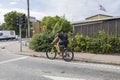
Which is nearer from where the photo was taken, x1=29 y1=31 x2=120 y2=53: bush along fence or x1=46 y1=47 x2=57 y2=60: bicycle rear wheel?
x1=46 y1=47 x2=57 y2=60: bicycle rear wheel

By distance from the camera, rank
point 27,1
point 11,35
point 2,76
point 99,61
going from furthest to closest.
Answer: point 11,35, point 27,1, point 99,61, point 2,76

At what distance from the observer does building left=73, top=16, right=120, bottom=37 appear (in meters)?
16.6

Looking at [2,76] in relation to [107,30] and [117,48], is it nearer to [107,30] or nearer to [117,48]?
[117,48]

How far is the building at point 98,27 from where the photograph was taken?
16.6 metres

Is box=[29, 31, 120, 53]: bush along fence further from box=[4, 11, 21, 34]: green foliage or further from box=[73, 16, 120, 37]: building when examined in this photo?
box=[4, 11, 21, 34]: green foliage

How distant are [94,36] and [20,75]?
9.67 metres

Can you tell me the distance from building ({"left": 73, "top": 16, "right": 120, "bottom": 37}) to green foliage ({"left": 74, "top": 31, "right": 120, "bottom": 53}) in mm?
1143

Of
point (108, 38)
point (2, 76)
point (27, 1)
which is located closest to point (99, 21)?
point (108, 38)

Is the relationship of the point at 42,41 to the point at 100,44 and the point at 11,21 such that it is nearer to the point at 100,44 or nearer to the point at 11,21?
the point at 100,44

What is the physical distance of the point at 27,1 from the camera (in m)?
23.6

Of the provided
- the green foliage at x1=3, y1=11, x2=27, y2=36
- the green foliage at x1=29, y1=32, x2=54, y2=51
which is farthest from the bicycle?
the green foliage at x1=3, y1=11, x2=27, y2=36

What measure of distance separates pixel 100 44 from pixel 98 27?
2318 mm

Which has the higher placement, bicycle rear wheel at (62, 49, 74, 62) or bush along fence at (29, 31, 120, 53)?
bush along fence at (29, 31, 120, 53)

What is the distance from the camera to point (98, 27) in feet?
57.0
